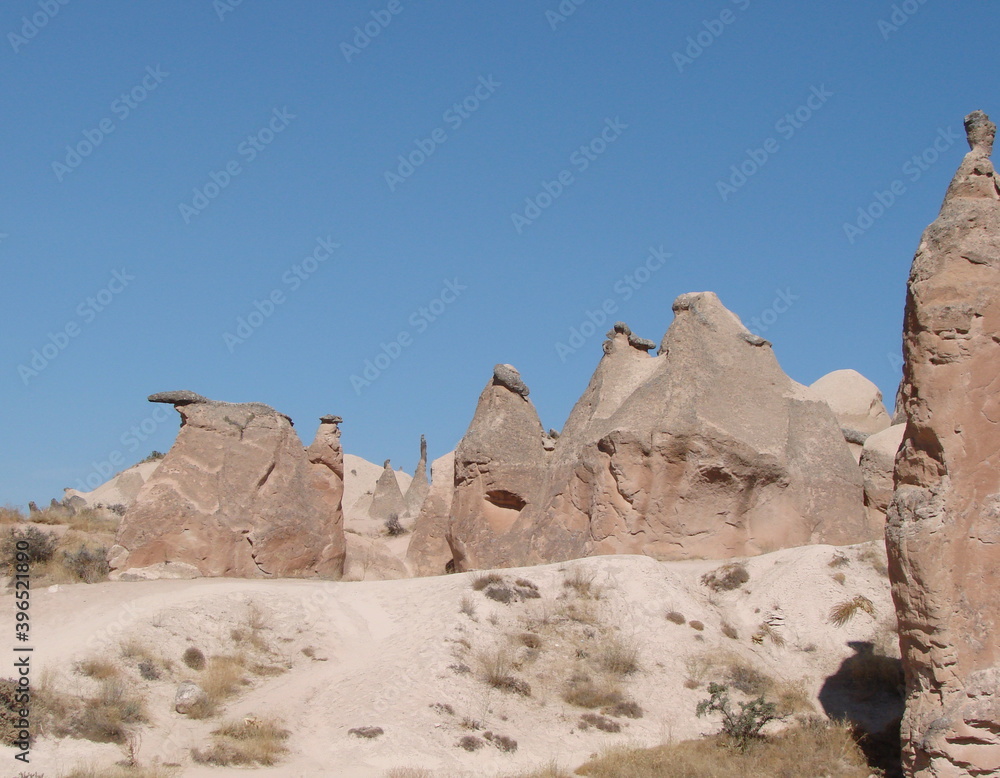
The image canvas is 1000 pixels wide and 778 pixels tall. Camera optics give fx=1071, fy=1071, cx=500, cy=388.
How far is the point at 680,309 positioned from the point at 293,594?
28.4ft

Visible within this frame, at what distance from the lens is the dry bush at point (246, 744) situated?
976 cm

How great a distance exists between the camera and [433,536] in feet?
67.6

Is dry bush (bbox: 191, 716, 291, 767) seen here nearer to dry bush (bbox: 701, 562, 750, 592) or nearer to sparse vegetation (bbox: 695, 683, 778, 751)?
sparse vegetation (bbox: 695, 683, 778, 751)

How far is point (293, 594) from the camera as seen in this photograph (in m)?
14.3

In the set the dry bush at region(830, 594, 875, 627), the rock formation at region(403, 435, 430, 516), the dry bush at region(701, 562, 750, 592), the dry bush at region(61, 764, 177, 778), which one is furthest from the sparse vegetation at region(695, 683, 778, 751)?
the rock formation at region(403, 435, 430, 516)

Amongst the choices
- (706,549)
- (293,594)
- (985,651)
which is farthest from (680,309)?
(985,651)

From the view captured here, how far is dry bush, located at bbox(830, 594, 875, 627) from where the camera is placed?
44.3 feet

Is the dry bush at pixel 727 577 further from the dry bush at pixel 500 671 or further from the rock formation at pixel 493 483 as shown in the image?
the rock formation at pixel 493 483

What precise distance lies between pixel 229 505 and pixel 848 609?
931 centimetres

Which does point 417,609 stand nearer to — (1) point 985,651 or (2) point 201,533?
(2) point 201,533

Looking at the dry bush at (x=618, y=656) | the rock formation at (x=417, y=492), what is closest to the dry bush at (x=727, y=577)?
the dry bush at (x=618, y=656)

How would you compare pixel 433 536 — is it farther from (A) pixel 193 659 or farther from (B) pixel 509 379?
(A) pixel 193 659

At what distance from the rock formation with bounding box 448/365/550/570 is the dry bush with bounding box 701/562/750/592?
13.6 feet

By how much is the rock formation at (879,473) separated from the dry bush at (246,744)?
11172mm
